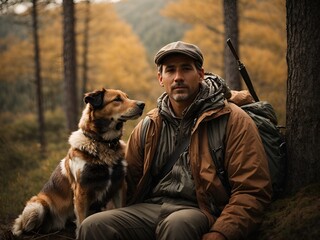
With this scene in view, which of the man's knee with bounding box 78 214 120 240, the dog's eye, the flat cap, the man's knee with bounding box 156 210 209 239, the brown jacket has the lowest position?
the man's knee with bounding box 78 214 120 240

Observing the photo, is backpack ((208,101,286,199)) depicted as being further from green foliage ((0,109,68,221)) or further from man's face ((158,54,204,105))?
green foliage ((0,109,68,221))

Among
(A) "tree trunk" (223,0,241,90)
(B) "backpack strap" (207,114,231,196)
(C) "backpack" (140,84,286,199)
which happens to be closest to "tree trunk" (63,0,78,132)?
(A) "tree trunk" (223,0,241,90)

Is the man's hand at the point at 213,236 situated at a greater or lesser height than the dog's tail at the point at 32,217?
greater

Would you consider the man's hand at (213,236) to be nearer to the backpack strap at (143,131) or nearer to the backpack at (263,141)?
the backpack at (263,141)

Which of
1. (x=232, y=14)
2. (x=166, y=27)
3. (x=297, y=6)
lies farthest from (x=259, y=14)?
(x=166, y=27)

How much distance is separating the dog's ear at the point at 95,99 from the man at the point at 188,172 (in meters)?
0.63

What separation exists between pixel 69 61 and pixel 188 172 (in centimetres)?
827

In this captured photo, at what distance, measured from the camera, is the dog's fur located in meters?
3.82

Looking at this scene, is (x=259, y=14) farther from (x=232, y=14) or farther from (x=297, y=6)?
(x=297, y=6)

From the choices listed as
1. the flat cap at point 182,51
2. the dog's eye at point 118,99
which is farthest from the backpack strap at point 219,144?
the dog's eye at point 118,99

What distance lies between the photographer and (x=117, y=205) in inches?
155

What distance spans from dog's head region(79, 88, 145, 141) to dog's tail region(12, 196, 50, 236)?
1126mm

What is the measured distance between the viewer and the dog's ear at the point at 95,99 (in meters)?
4.06

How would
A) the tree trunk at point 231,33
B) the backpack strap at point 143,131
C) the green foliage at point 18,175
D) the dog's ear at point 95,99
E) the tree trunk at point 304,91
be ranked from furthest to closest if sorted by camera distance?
the tree trunk at point 231,33 < the green foliage at point 18,175 < the dog's ear at point 95,99 < the backpack strap at point 143,131 < the tree trunk at point 304,91
